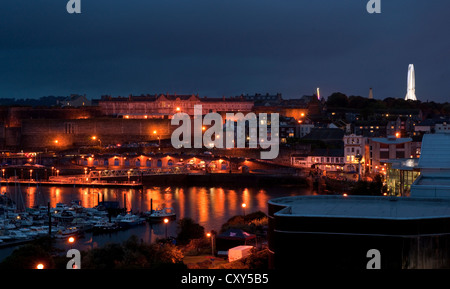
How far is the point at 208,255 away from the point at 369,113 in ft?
80.7

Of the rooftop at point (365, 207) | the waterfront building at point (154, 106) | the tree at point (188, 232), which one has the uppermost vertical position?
the waterfront building at point (154, 106)

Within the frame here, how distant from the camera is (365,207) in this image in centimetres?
580

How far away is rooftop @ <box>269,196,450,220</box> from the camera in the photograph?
5.30 metres

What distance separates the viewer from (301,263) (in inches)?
198

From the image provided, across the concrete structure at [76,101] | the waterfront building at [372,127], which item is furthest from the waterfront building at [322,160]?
the concrete structure at [76,101]

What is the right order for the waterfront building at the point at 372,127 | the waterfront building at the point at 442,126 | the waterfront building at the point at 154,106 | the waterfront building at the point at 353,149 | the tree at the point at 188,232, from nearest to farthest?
the tree at the point at 188,232, the waterfront building at the point at 353,149, the waterfront building at the point at 372,127, the waterfront building at the point at 442,126, the waterfront building at the point at 154,106

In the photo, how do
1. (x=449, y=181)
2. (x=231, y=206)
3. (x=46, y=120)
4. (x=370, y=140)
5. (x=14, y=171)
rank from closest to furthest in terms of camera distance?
(x=449, y=181) → (x=231, y=206) → (x=370, y=140) → (x=14, y=171) → (x=46, y=120)

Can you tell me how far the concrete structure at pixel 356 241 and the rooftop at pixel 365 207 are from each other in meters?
0.04

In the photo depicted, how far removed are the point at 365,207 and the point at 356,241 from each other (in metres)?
0.91

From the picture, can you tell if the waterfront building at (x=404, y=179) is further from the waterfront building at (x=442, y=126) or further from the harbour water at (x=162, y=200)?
the waterfront building at (x=442, y=126)

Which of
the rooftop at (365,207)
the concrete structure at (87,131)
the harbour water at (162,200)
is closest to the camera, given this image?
the rooftop at (365,207)

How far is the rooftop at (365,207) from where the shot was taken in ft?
17.4
